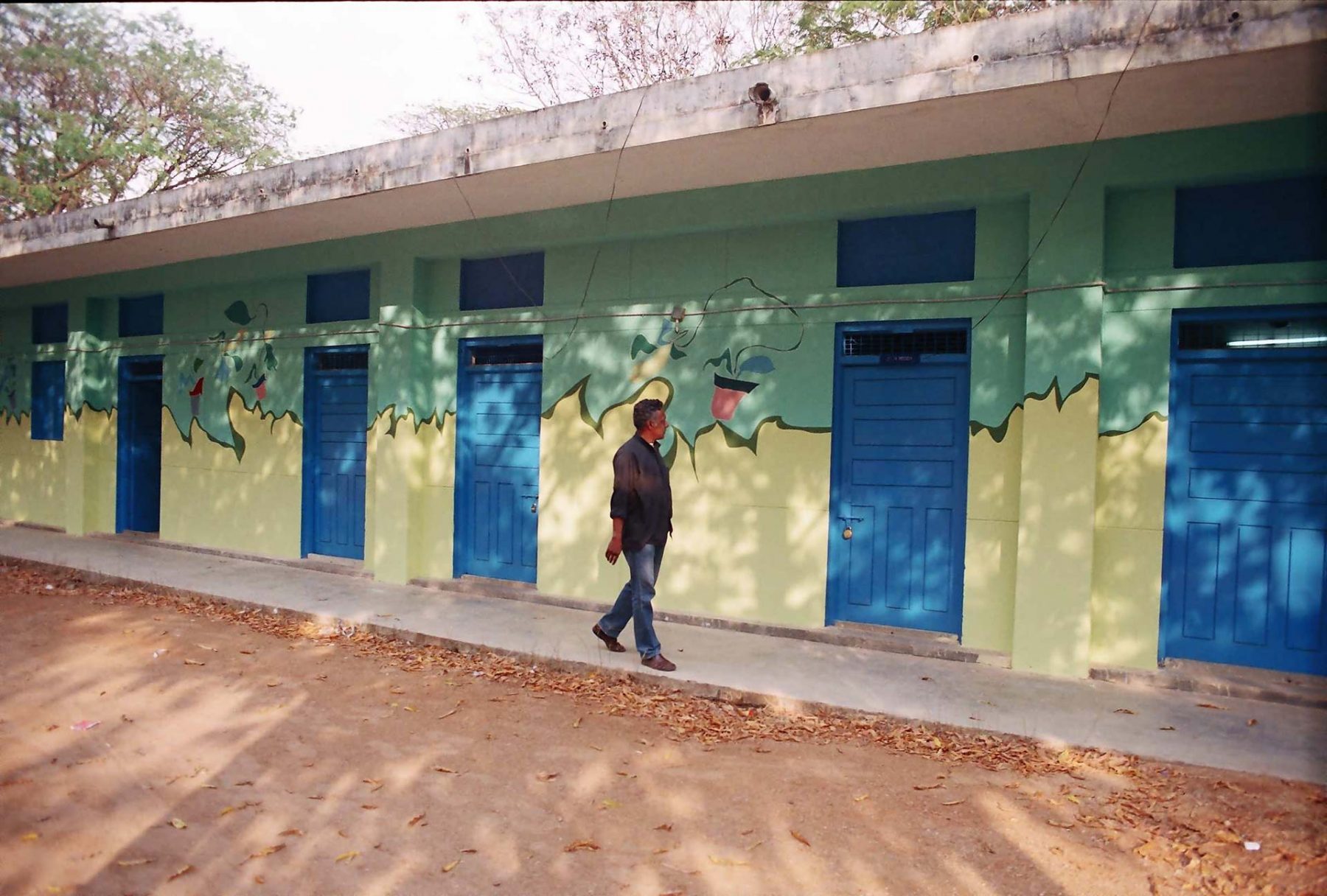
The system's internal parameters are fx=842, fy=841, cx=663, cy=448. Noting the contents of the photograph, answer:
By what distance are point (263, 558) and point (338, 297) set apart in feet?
9.98

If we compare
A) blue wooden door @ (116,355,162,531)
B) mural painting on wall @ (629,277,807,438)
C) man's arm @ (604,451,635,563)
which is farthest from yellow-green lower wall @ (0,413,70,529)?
man's arm @ (604,451,635,563)

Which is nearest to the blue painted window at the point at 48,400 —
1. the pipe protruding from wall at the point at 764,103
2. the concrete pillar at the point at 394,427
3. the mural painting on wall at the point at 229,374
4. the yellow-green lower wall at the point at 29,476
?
the yellow-green lower wall at the point at 29,476

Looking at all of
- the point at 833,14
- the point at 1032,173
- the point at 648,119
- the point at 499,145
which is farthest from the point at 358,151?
the point at 833,14

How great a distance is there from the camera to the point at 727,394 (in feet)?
22.1

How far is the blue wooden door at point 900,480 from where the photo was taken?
19.7 feet

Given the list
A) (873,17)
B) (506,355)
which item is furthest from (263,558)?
(873,17)

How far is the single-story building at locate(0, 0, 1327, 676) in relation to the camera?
200 inches

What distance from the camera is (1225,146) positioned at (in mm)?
5121

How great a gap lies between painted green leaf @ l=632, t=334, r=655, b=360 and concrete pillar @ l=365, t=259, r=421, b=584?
2399 mm

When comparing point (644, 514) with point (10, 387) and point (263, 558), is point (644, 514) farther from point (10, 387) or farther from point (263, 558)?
point (10, 387)

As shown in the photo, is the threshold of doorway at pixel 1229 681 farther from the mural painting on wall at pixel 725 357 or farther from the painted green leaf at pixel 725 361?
the painted green leaf at pixel 725 361

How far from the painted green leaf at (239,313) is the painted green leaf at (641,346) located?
5.14 meters

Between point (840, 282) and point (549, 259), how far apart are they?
2.70 m

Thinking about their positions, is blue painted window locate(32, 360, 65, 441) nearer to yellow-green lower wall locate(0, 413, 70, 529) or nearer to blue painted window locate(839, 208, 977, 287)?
yellow-green lower wall locate(0, 413, 70, 529)
